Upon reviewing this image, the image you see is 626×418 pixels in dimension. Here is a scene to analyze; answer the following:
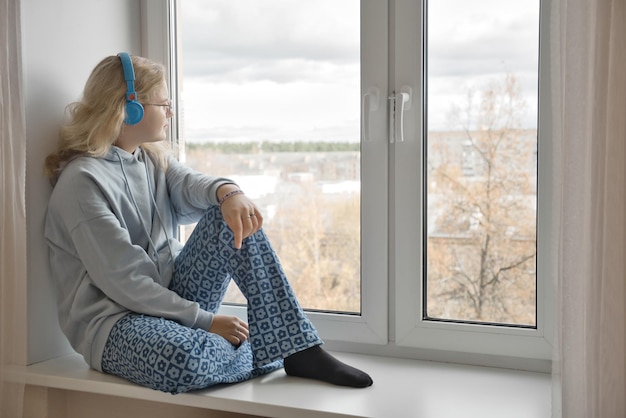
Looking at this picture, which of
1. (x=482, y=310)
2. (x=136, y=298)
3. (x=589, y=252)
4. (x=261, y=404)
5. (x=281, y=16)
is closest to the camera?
(x=589, y=252)

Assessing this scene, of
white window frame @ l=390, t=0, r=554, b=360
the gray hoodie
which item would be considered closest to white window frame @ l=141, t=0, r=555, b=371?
white window frame @ l=390, t=0, r=554, b=360

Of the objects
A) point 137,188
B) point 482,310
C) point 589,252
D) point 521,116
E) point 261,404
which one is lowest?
point 261,404

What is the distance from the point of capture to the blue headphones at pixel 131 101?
5.31 feet

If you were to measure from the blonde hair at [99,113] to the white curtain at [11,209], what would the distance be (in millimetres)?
115

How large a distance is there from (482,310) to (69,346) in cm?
101

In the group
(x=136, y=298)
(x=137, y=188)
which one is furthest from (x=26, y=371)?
(x=137, y=188)

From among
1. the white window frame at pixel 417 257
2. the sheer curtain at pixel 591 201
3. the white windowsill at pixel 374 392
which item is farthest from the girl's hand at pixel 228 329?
the sheer curtain at pixel 591 201

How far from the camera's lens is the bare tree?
5.24 ft

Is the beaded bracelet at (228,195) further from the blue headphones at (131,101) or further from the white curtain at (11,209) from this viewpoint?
the white curtain at (11,209)

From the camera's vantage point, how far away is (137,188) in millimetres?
1681

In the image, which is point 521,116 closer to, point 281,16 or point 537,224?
point 537,224

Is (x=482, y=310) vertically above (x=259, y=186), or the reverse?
(x=259, y=186)

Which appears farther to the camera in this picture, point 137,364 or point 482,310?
point 482,310

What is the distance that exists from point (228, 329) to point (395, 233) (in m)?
0.46
